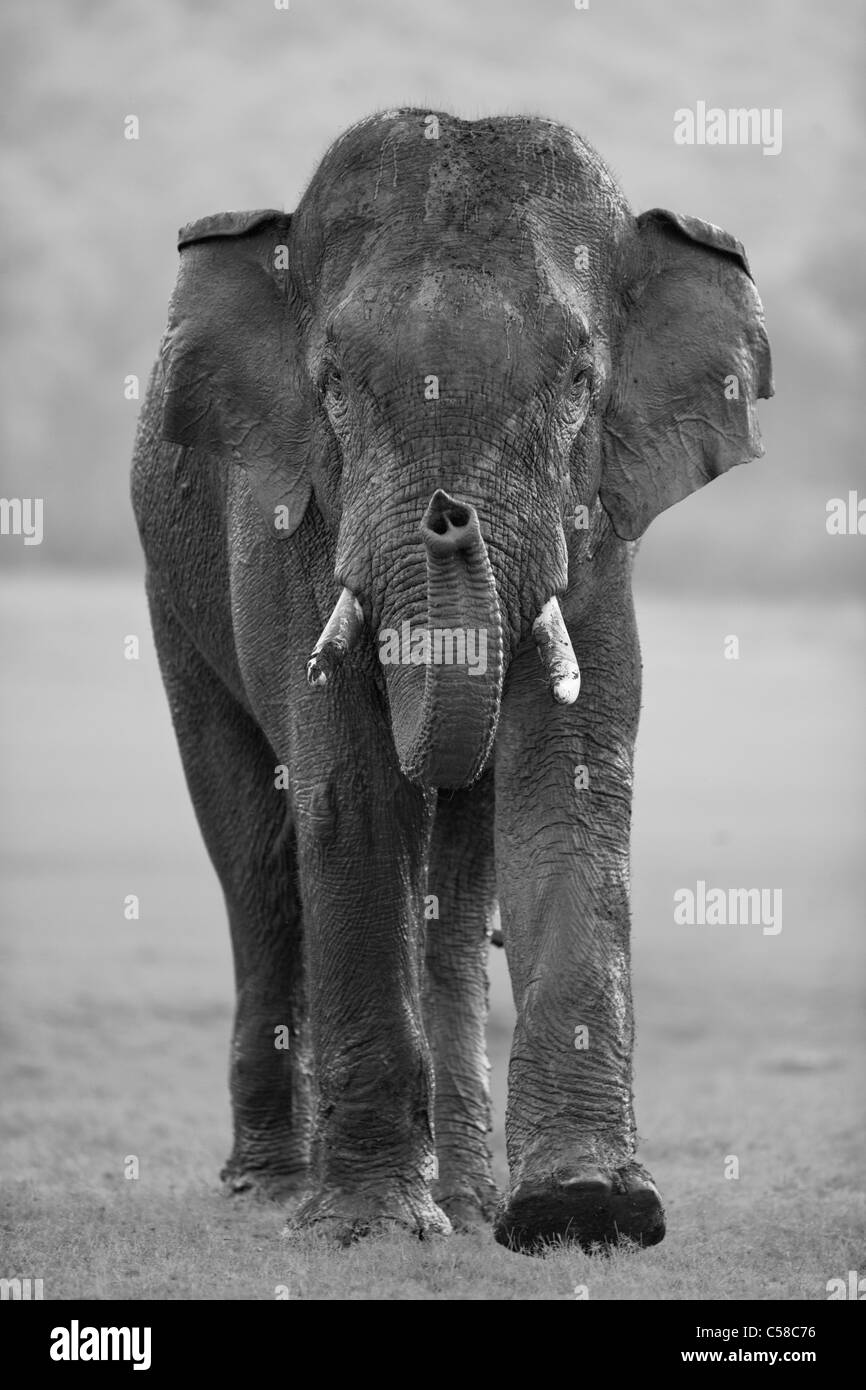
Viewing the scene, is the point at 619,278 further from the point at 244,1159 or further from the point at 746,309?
the point at 244,1159

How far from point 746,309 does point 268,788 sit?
127 inches

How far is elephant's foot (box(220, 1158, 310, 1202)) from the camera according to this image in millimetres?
12758

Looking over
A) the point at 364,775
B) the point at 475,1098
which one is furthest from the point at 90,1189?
the point at 364,775

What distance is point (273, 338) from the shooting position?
11.1m

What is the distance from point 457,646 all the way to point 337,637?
52 centimetres

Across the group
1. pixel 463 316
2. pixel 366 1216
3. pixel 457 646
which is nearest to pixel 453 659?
pixel 457 646

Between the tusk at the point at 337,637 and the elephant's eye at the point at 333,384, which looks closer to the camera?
the tusk at the point at 337,637

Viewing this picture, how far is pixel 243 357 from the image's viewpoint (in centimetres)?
1117

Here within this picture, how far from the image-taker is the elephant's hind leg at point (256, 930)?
42.4 ft

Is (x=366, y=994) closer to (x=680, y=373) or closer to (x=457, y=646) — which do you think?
(x=457, y=646)

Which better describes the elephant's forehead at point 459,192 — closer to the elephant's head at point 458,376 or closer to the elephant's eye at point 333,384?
the elephant's head at point 458,376

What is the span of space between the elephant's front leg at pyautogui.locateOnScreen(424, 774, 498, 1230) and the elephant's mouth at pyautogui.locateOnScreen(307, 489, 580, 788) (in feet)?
6.76

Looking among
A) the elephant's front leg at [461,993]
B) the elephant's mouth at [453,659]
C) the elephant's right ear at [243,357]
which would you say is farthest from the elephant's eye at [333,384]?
the elephant's front leg at [461,993]

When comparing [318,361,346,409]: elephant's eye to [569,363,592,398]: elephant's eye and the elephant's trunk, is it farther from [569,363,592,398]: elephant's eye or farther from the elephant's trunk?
the elephant's trunk
